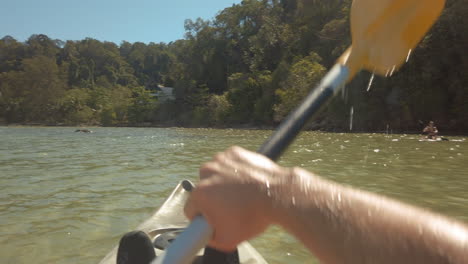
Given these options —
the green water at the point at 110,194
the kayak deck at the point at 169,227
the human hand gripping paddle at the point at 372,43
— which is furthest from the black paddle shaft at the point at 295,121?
the green water at the point at 110,194

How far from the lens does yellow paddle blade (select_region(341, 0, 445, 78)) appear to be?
1.36m

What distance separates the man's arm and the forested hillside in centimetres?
2030

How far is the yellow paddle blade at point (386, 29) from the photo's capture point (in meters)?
1.36

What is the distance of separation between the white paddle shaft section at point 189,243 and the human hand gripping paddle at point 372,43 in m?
0.35

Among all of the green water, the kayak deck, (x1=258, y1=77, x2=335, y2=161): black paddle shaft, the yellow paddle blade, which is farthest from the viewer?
the green water

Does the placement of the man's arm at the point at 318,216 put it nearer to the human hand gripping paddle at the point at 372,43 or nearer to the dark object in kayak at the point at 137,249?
the human hand gripping paddle at the point at 372,43

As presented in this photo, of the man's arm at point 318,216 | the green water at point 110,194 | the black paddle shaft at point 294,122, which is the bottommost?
the green water at point 110,194

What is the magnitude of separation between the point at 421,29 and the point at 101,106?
60457 mm

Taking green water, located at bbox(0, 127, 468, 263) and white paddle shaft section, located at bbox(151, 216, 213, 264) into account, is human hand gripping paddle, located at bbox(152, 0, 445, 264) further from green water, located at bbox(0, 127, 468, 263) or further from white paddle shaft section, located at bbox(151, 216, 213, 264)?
green water, located at bbox(0, 127, 468, 263)

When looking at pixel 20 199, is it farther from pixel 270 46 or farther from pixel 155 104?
pixel 155 104

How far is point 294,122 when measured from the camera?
1073 mm

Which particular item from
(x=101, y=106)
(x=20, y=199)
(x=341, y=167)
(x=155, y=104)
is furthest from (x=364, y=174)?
(x=101, y=106)

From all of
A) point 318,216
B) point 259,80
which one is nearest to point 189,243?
point 318,216

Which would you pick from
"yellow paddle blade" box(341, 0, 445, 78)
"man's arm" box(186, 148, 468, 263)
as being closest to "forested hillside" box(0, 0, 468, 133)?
"yellow paddle blade" box(341, 0, 445, 78)
